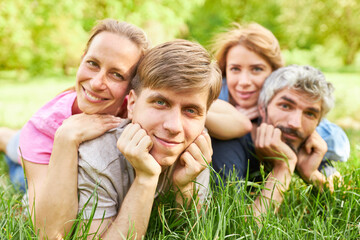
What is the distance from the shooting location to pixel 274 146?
2.86m

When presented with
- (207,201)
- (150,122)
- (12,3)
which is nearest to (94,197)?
(150,122)

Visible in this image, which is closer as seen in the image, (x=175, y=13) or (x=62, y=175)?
(x=62, y=175)

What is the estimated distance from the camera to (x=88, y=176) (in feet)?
7.06

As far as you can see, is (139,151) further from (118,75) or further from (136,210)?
(118,75)

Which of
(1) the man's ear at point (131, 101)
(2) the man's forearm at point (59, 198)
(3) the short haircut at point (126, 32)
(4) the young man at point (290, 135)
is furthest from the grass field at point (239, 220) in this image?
(3) the short haircut at point (126, 32)

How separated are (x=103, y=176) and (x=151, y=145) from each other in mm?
334

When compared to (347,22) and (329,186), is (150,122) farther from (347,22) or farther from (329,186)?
(347,22)

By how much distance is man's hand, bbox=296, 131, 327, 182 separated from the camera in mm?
2973

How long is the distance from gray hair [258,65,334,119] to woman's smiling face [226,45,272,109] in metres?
0.18

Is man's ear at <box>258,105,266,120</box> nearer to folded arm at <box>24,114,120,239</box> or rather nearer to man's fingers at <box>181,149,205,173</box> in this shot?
man's fingers at <box>181,149,205,173</box>

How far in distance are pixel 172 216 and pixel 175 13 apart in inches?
447

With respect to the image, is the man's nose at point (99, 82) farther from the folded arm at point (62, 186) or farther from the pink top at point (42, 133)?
the pink top at point (42, 133)

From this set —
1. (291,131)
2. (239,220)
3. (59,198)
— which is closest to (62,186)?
(59,198)

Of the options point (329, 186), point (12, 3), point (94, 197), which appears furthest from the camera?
point (12, 3)
